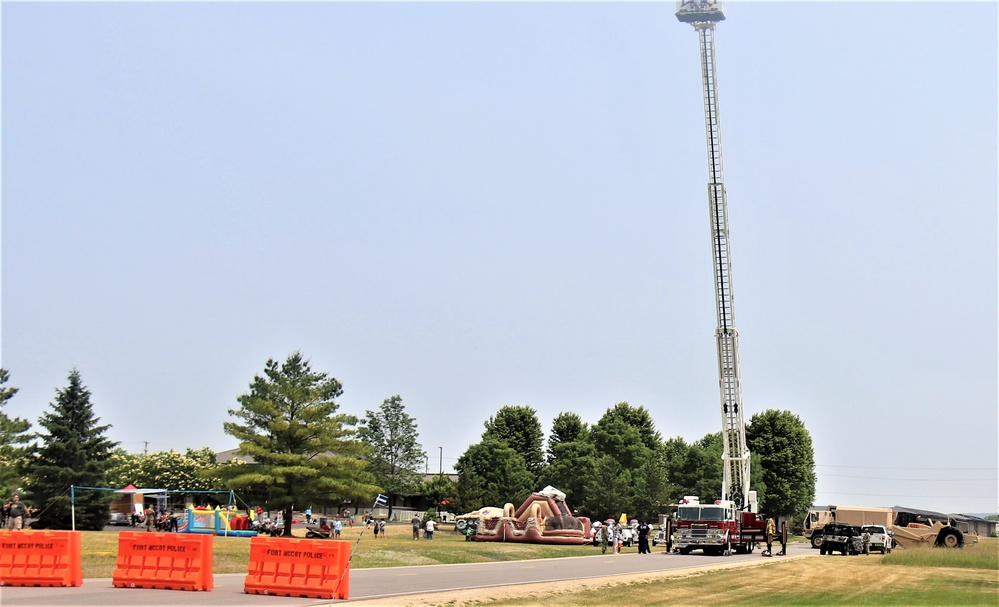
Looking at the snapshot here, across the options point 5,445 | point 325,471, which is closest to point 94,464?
point 5,445

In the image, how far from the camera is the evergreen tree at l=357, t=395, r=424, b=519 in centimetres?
11794

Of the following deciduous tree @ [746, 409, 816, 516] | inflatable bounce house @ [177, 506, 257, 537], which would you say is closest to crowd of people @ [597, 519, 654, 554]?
inflatable bounce house @ [177, 506, 257, 537]

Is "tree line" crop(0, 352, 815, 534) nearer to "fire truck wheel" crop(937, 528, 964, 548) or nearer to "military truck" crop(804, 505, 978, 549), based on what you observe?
"military truck" crop(804, 505, 978, 549)

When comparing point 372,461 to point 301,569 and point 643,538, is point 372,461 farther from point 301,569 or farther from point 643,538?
point 301,569

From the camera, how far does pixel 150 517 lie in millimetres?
48031

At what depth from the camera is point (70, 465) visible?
5531 cm

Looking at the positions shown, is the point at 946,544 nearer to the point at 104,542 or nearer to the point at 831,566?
the point at 831,566

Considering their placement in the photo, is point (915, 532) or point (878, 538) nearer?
point (878, 538)

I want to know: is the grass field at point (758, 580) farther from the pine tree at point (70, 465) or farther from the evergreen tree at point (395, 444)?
the evergreen tree at point (395, 444)

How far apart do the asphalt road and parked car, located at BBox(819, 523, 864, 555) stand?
14280mm

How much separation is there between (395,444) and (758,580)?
93.5 m

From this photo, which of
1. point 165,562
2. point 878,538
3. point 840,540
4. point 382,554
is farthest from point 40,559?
point 878,538

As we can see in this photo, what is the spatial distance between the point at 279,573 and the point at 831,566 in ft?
79.7

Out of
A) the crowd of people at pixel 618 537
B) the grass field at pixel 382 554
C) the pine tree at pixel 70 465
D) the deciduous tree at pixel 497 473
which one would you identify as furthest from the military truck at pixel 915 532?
the pine tree at pixel 70 465
